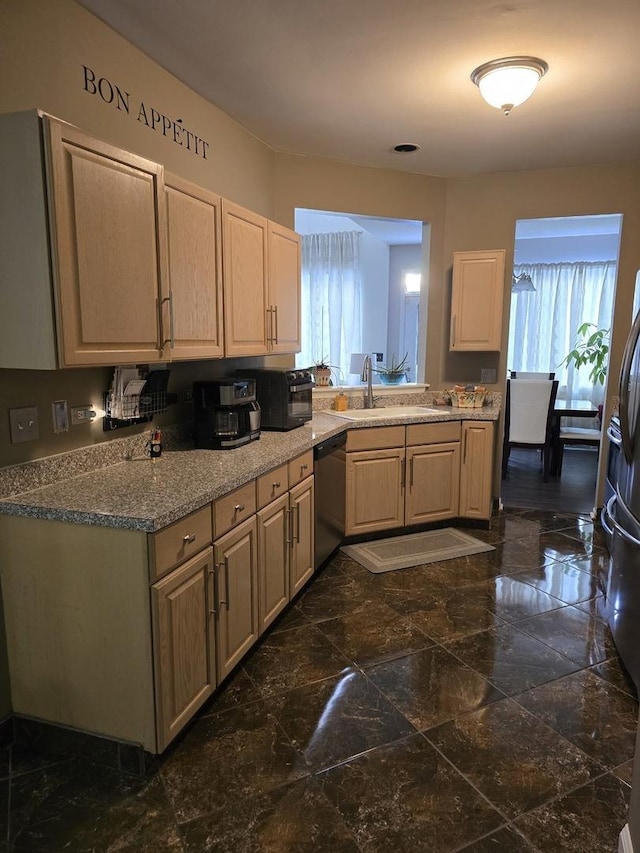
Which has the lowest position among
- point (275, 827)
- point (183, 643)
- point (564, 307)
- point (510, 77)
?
point (275, 827)

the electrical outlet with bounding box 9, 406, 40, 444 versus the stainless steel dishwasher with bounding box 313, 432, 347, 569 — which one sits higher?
the electrical outlet with bounding box 9, 406, 40, 444

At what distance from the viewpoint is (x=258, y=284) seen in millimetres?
2955

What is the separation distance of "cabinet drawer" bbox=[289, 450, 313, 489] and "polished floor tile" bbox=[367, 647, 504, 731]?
0.94 meters

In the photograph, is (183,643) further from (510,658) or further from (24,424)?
(510,658)

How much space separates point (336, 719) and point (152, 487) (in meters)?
1.10

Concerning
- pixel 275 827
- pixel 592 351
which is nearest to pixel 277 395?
pixel 275 827

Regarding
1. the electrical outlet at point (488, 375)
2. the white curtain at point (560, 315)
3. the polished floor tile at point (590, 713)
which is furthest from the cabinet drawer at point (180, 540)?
the white curtain at point (560, 315)

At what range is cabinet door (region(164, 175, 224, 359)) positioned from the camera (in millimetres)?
2223

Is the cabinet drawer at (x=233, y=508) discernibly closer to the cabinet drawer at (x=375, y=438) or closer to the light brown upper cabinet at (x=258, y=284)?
the light brown upper cabinet at (x=258, y=284)

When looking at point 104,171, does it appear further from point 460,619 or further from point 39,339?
point 460,619

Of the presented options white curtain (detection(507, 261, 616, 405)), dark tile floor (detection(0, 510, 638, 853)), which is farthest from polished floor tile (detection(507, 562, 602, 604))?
white curtain (detection(507, 261, 616, 405))

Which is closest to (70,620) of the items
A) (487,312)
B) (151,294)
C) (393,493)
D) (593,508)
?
(151,294)

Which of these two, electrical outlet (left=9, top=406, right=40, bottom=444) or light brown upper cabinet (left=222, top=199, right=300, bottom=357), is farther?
light brown upper cabinet (left=222, top=199, right=300, bottom=357)

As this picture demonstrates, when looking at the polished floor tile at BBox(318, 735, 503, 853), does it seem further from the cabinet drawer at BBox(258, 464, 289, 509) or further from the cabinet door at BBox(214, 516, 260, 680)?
the cabinet drawer at BBox(258, 464, 289, 509)
